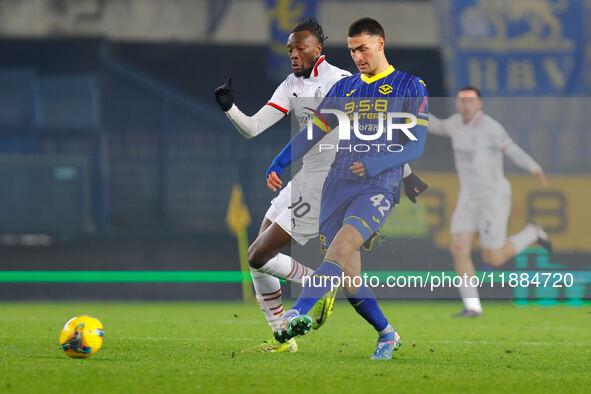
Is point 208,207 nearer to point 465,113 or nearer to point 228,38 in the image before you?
point 228,38

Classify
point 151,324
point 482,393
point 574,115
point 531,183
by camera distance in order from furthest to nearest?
point 574,115
point 531,183
point 151,324
point 482,393

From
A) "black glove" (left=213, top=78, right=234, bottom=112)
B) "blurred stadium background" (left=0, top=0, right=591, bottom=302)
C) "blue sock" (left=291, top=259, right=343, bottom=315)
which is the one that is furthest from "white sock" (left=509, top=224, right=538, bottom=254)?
"black glove" (left=213, top=78, right=234, bottom=112)

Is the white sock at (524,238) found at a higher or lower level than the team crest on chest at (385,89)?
lower

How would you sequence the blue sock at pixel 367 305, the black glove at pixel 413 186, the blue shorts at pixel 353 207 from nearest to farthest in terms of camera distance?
the blue shorts at pixel 353 207, the blue sock at pixel 367 305, the black glove at pixel 413 186

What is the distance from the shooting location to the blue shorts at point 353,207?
6277 millimetres

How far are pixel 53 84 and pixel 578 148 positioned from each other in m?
9.45

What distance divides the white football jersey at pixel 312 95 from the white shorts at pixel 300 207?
9cm

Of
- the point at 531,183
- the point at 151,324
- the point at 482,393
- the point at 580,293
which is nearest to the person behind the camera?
the point at 482,393

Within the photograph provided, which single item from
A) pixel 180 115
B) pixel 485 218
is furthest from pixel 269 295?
pixel 180 115

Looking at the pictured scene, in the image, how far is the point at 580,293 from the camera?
43.8 feet

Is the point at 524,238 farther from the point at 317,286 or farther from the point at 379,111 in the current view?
the point at 317,286

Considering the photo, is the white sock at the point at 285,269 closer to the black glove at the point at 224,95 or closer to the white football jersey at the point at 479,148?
the black glove at the point at 224,95

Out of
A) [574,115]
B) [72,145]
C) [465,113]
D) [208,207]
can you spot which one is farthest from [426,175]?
Result: [72,145]

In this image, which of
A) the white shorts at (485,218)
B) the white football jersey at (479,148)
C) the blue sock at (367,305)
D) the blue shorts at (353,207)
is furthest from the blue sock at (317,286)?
the white football jersey at (479,148)
